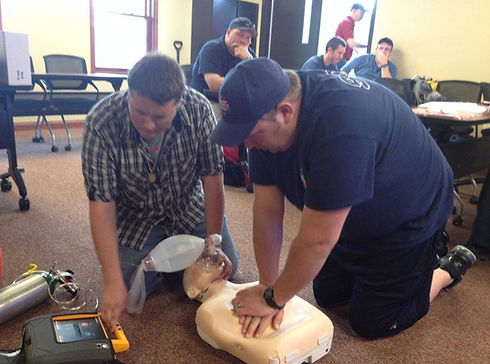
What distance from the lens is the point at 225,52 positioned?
290 centimetres

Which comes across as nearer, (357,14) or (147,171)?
(147,171)

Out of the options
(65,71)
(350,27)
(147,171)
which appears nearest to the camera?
(147,171)

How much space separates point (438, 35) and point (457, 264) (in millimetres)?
3604

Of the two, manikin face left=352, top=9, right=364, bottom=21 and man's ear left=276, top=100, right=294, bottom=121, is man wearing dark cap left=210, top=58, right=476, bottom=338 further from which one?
manikin face left=352, top=9, right=364, bottom=21

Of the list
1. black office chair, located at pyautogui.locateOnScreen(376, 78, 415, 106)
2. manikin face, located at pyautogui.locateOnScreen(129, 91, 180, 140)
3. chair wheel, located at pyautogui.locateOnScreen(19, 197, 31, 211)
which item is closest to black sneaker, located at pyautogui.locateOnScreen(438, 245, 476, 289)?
manikin face, located at pyautogui.locateOnScreen(129, 91, 180, 140)

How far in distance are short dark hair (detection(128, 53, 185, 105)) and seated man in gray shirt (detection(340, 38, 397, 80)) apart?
371cm

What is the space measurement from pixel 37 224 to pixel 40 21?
3.51 m

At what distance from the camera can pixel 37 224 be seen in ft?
7.03

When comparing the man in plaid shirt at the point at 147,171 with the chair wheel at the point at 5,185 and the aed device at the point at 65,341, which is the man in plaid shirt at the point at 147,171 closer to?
the aed device at the point at 65,341

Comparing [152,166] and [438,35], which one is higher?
[438,35]

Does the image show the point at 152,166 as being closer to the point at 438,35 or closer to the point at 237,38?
the point at 237,38

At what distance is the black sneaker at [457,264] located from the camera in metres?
1.64

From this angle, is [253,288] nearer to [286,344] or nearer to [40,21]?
[286,344]

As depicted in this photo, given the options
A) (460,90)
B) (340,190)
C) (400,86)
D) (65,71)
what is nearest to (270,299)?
(340,190)
